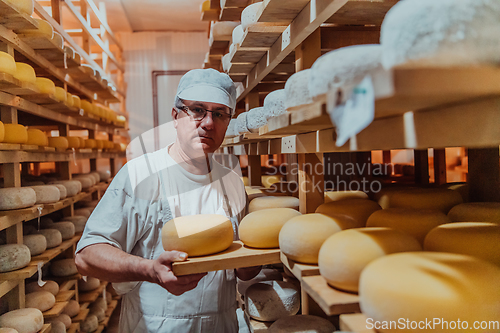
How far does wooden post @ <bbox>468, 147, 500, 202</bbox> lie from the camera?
3.83 feet

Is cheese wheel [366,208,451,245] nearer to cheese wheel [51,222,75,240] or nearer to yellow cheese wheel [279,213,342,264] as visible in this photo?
yellow cheese wheel [279,213,342,264]

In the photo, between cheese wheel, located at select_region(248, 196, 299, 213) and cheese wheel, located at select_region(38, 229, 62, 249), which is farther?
cheese wheel, located at select_region(38, 229, 62, 249)

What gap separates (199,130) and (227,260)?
2.18ft

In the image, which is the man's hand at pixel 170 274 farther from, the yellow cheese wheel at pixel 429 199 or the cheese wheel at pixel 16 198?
the cheese wheel at pixel 16 198

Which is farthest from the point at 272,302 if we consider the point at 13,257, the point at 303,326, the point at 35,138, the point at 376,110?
the point at 35,138

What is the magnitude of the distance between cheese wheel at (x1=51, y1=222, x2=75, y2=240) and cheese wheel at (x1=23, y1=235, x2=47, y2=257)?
1.50 feet

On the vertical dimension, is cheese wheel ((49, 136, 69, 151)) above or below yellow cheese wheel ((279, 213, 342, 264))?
above

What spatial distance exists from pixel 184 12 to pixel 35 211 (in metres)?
3.73

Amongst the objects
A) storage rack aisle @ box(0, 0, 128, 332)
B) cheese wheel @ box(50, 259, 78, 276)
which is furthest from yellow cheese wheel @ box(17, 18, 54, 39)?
cheese wheel @ box(50, 259, 78, 276)

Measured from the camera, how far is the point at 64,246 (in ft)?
9.52

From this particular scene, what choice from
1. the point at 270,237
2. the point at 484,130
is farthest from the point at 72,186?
the point at 484,130

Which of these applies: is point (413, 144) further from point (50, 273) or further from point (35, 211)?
point (50, 273)

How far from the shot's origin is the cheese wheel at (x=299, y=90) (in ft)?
2.85

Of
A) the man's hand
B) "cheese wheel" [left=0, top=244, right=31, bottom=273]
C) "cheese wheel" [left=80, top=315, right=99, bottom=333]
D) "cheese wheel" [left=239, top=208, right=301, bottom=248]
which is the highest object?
"cheese wheel" [left=239, top=208, right=301, bottom=248]
